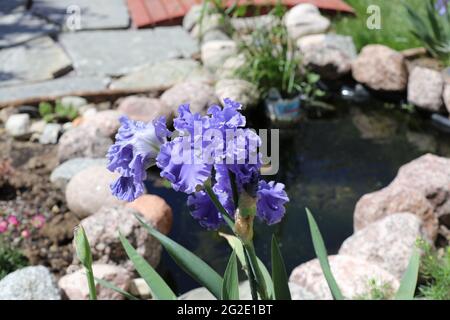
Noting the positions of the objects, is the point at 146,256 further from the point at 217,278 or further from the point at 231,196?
the point at 231,196

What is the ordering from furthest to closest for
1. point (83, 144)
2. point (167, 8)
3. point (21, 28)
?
point (167, 8)
point (21, 28)
point (83, 144)

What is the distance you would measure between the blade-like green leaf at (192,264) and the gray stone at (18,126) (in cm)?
296

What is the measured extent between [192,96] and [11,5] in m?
2.88

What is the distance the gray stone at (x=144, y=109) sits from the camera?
413 centimetres

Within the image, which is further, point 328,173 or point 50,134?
point 50,134

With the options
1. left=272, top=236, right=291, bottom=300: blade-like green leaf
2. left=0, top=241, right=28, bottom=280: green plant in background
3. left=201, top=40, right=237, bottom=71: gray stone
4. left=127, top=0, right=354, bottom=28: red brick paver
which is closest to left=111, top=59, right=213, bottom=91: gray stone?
left=201, top=40, right=237, bottom=71: gray stone

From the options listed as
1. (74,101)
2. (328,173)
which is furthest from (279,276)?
(74,101)

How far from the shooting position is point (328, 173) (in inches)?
154

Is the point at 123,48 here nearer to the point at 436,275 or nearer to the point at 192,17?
the point at 192,17

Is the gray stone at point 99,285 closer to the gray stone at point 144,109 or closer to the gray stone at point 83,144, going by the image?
the gray stone at point 83,144

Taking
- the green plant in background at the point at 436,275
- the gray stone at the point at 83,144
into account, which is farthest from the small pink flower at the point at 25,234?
the green plant in background at the point at 436,275

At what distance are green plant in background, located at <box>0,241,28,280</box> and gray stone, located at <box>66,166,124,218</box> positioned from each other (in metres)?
0.48
